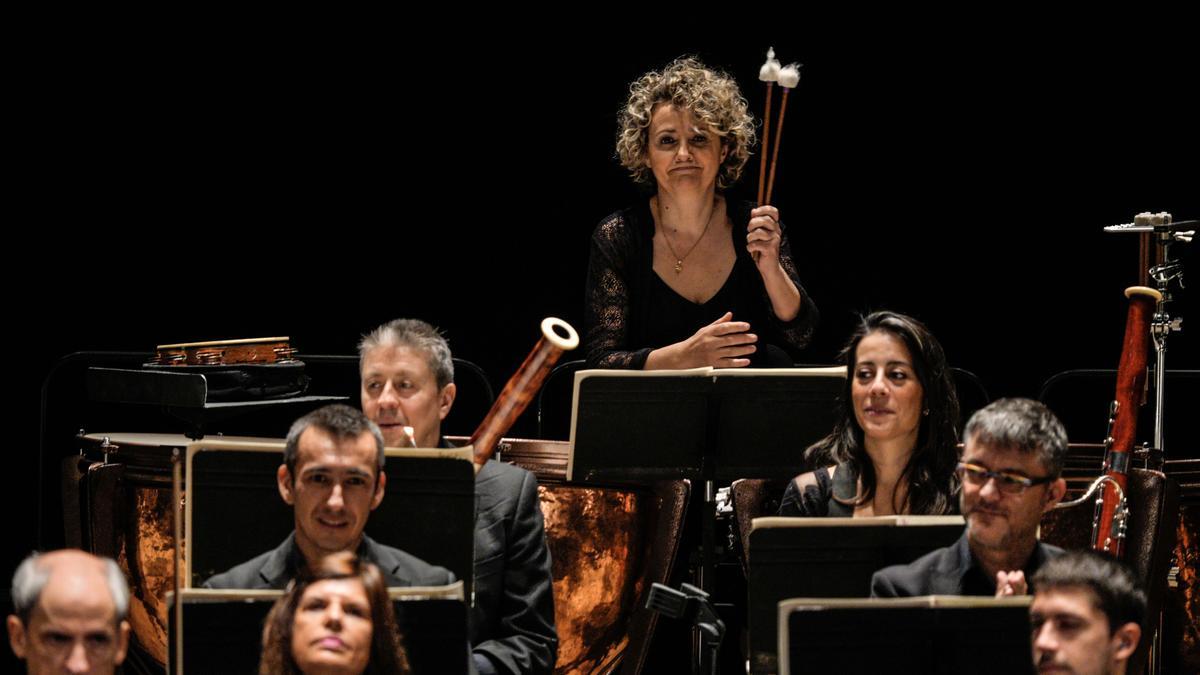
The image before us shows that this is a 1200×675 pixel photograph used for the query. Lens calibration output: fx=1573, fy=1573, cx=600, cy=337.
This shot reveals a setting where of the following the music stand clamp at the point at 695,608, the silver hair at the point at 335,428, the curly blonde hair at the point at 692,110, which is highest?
the curly blonde hair at the point at 692,110

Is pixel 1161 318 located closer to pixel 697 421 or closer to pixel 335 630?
pixel 697 421

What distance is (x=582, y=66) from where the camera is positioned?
4996mm

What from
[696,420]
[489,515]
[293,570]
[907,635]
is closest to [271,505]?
[293,570]

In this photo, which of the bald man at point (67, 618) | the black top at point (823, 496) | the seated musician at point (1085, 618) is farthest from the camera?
the black top at point (823, 496)

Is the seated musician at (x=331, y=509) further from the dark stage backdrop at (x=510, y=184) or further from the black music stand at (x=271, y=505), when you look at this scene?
the dark stage backdrop at (x=510, y=184)

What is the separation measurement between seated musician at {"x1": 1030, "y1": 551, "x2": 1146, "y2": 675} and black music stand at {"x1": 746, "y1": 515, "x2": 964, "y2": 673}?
0.26 meters

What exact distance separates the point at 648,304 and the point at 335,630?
5.35ft

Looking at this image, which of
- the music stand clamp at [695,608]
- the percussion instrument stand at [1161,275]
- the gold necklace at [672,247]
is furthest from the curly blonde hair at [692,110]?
the music stand clamp at [695,608]

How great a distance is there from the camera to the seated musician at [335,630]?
2322mm

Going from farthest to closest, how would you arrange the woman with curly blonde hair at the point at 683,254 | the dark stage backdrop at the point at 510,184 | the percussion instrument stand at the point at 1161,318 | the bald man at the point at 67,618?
the dark stage backdrop at the point at 510,184
the woman with curly blonde hair at the point at 683,254
the percussion instrument stand at the point at 1161,318
the bald man at the point at 67,618

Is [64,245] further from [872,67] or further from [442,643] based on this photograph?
[442,643]

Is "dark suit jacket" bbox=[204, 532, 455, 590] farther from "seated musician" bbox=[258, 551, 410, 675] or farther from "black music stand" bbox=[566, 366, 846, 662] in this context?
"black music stand" bbox=[566, 366, 846, 662]

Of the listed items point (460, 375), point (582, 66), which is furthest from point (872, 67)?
point (460, 375)

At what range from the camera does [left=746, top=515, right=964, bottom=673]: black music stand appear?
8.66 ft
